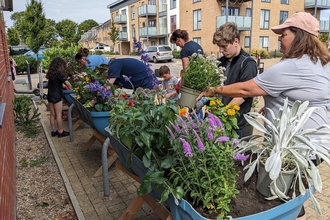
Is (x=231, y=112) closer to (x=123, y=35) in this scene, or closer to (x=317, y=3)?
(x=317, y=3)

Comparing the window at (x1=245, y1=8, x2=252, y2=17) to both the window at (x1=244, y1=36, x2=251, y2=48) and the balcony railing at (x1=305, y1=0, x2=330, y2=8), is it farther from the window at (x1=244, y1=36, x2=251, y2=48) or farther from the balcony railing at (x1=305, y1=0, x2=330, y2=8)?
the balcony railing at (x1=305, y1=0, x2=330, y2=8)

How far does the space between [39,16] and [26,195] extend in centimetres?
1826

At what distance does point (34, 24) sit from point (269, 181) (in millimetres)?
20384

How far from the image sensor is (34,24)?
1862cm

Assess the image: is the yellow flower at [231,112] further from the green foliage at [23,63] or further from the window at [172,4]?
the window at [172,4]

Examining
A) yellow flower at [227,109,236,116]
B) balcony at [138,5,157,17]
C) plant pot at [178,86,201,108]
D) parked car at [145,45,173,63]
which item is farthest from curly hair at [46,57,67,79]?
balcony at [138,5,157,17]

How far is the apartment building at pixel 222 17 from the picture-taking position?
28.2 metres

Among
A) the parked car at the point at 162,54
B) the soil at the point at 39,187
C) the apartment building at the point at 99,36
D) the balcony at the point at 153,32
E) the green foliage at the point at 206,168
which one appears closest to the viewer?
the green foliage at the point at 206,168

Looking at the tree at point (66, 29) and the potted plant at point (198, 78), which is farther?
the tree at point (66, 29)

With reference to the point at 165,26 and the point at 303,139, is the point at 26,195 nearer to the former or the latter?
the point at 303,139

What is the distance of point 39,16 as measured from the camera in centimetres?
1881

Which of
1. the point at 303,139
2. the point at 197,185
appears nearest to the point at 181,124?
the point at 197,185

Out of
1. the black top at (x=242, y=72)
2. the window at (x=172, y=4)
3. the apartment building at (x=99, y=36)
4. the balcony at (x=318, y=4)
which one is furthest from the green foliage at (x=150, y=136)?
the apartment building at (x=99, y=36)

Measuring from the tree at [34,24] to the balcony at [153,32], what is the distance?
18303 millimetres
